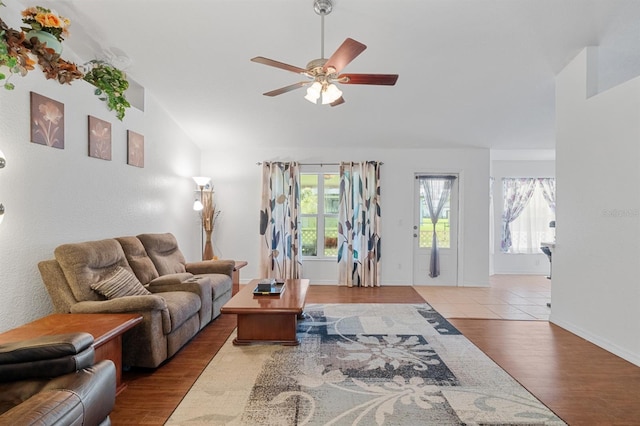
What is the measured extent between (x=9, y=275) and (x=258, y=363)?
2.01 metres

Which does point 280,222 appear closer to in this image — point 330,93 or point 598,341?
point 330,93

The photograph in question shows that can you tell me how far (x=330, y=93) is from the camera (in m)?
2.41

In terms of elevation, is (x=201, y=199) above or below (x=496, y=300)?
above

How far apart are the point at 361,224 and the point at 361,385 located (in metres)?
3.53

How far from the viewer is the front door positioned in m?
5.82

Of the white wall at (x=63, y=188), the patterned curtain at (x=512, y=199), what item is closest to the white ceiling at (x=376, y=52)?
the white wall at (x=63, y=188)

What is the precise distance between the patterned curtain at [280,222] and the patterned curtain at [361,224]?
85cm

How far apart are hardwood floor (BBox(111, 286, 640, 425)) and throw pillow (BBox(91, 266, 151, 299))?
2.17 feet

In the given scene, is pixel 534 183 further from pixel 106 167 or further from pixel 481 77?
pixel 106 167

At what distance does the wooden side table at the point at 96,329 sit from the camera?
204 cm

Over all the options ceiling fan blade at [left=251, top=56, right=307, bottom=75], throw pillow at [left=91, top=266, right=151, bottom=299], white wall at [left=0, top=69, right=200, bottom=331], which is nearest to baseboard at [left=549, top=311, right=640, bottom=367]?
ceiling fan blade at [left=251, top=56, right=307, bottom=75]

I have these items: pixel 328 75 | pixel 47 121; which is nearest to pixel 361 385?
pixel 328 75

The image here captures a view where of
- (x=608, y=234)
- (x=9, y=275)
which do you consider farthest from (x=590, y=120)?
(x=9, y=275)

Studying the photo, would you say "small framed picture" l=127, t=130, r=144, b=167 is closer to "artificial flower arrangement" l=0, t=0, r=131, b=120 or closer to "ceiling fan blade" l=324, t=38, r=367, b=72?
"artificial flower arrangement" l=0, t=0, r=131, b=120
